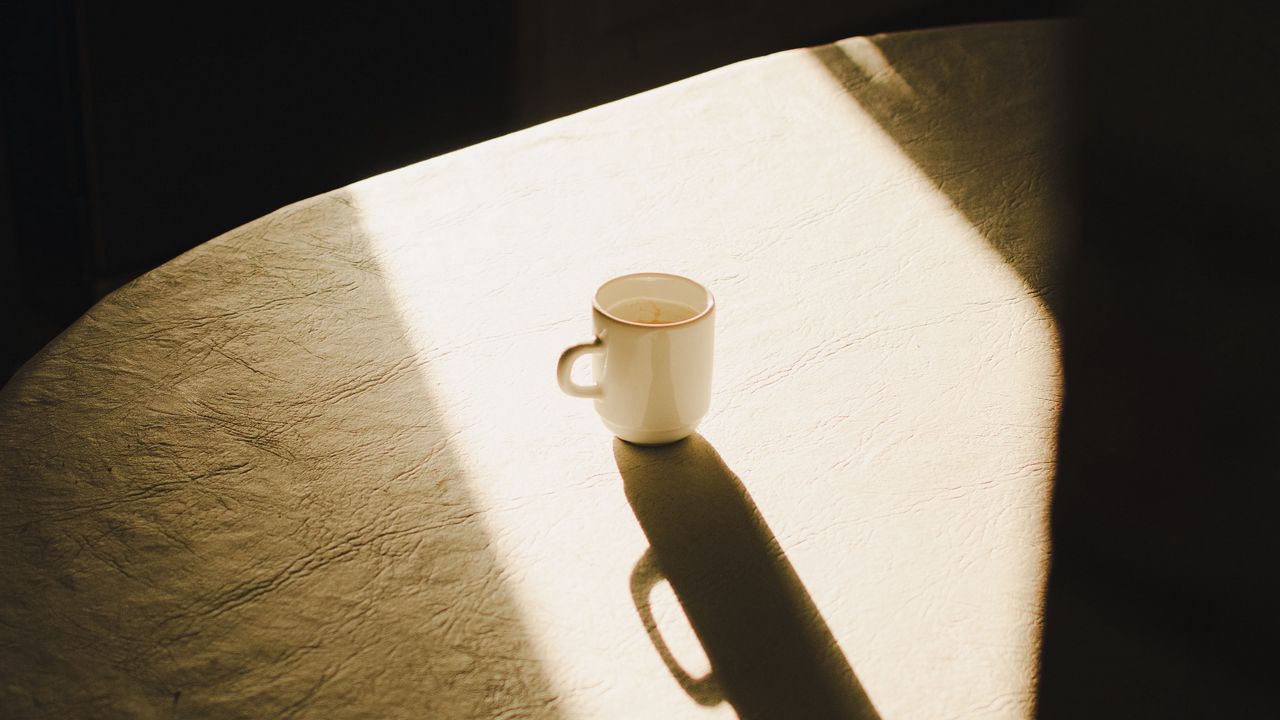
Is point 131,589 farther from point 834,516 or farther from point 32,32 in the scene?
point 32,32

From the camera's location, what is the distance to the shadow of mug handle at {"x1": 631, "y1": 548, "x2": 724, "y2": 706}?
0.57 meters

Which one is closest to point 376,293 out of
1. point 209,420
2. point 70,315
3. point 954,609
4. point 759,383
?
point 209,420

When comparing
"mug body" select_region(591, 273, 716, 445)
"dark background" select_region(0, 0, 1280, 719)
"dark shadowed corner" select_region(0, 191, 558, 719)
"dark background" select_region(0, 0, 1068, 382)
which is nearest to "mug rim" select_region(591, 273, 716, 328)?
"mug body" select_region(591, 273, 716, 445)

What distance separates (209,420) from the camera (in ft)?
2.53

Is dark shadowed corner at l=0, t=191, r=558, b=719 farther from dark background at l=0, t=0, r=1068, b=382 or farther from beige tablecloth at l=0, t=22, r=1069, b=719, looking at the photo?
dark background at l=0, t=0, r=1068, b=382

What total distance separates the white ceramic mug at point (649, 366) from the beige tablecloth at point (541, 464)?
0.03m

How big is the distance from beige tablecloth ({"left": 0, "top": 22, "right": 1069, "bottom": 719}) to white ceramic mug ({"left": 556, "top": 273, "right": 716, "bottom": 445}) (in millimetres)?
30

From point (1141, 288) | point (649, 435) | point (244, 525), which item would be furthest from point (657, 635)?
point (1141, 288)

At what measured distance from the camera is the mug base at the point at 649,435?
745mm

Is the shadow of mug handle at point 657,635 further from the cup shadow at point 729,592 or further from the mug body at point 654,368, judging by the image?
the mug body at point 654,368

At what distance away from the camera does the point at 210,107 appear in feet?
7.13

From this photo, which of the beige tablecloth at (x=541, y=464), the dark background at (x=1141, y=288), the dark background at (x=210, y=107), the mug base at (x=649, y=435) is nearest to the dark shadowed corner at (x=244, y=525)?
the beige tablecloth at (x=541, y=464)

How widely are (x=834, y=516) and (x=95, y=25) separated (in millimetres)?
1877

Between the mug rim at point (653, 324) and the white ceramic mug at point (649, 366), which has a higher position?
the mug rim at point (653, 324)
